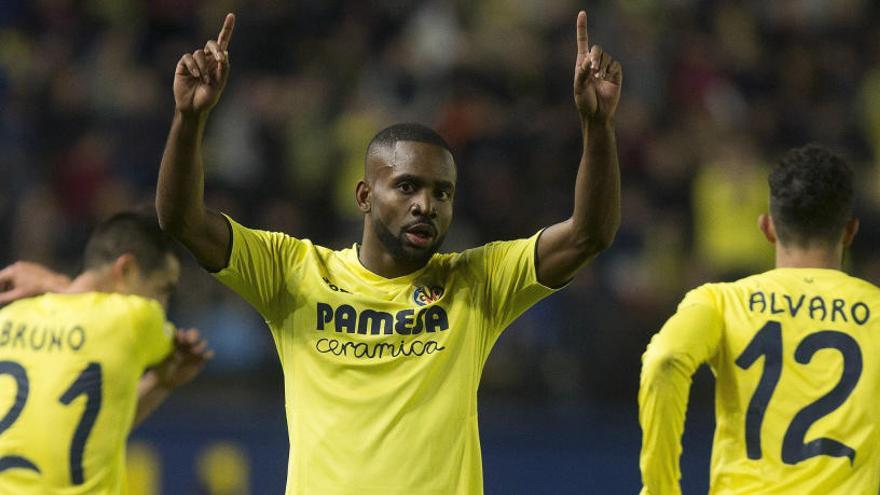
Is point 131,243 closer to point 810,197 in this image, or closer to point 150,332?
point 150,332

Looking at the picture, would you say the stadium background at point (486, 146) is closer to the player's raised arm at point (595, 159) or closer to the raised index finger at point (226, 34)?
the player's raised arm at point (595, 159)

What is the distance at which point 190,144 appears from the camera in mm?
4648

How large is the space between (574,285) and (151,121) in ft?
12.7

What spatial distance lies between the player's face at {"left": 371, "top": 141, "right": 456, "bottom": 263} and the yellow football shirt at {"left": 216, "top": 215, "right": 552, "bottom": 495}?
17 centimetres

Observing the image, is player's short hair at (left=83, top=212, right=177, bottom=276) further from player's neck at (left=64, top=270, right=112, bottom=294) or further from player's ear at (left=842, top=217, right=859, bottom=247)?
player's ear at (left=842, top=217, right=859, bottom=247)

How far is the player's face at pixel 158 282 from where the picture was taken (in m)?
5.68

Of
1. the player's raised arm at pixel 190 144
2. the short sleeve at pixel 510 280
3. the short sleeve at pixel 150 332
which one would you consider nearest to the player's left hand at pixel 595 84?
the short sleeve at pixel 510 280

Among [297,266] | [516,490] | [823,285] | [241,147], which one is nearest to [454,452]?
[297,266]

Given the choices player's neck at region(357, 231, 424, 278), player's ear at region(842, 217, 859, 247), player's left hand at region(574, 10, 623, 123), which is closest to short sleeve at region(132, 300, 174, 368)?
player's neck at region(357, 231, 424, 278)

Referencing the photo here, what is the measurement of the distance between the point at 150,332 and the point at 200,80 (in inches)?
50.2

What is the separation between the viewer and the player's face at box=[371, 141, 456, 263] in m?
4.87

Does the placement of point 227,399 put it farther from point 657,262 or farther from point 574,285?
point 657,262

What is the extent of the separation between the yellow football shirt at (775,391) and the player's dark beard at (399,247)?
815mm

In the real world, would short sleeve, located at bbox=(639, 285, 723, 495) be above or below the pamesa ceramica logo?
below
